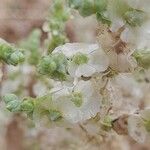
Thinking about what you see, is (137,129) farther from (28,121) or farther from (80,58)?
(28,121)

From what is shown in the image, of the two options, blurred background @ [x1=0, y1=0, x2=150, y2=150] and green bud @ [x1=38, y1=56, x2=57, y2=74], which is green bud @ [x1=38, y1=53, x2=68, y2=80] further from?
blurred background @ [x1=0, y1=0, x2=150, y2=150]

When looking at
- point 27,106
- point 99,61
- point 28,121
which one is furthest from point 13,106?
Answer: point 28,121

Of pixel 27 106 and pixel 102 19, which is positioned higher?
pixel 102 19

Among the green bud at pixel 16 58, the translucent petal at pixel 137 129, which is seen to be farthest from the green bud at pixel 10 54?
the translucent petal at pixel 137 129

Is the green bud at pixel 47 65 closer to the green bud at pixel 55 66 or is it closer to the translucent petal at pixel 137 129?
the green bud at pixel 55 66

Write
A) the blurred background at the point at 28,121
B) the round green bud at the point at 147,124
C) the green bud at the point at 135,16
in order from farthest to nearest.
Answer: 1. the blurred background at the point at 28,121
2. the round green bud at the point at 147,124
3. the green bud at the point at 135,16

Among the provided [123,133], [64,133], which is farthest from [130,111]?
[64,133]
